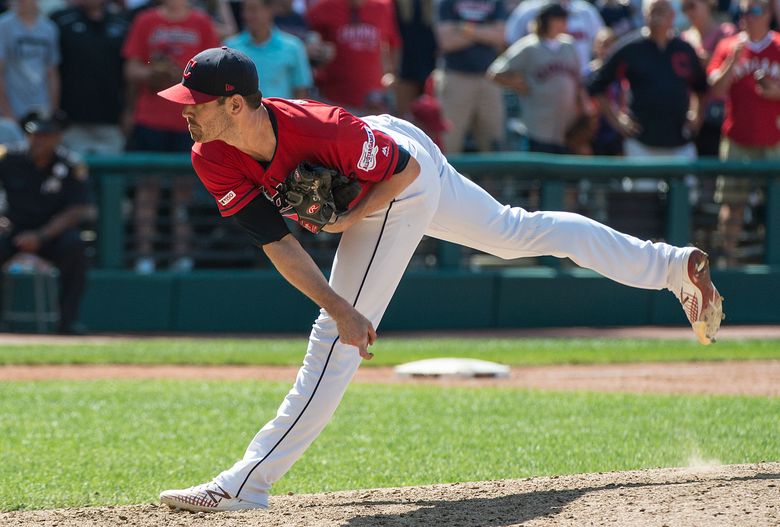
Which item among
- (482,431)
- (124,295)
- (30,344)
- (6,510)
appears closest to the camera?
(6,510)

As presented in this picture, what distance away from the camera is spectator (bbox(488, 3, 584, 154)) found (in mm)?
11852

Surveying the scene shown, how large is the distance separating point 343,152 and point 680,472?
204 centimetres

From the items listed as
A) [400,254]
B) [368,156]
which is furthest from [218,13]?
[368,156]

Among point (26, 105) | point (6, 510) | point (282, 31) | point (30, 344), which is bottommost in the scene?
point (30, 344)

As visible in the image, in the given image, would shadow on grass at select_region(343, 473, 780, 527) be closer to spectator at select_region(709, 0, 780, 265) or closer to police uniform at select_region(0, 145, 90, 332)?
police uniform at select_region(0, 145, 90, 332)

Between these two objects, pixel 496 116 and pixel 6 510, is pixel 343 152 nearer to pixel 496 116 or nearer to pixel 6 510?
pixel 6 510

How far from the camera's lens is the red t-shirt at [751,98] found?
11.9 metres

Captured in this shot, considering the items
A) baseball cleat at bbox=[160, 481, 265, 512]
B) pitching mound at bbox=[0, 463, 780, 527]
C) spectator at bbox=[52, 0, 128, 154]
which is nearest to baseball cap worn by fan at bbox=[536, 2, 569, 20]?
spectator at bbox=[52, 0, 128, 154]

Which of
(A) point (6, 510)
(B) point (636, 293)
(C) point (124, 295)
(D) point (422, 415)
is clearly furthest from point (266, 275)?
(A) point (6, 510)

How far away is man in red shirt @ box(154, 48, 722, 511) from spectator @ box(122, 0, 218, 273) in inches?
256

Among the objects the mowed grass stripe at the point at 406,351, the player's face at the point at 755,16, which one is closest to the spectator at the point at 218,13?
the mowed grass stripe at the point at 406,351

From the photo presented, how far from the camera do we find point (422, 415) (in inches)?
287

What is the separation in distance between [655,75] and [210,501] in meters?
8.47

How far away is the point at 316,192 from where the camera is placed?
4422 millimetres
